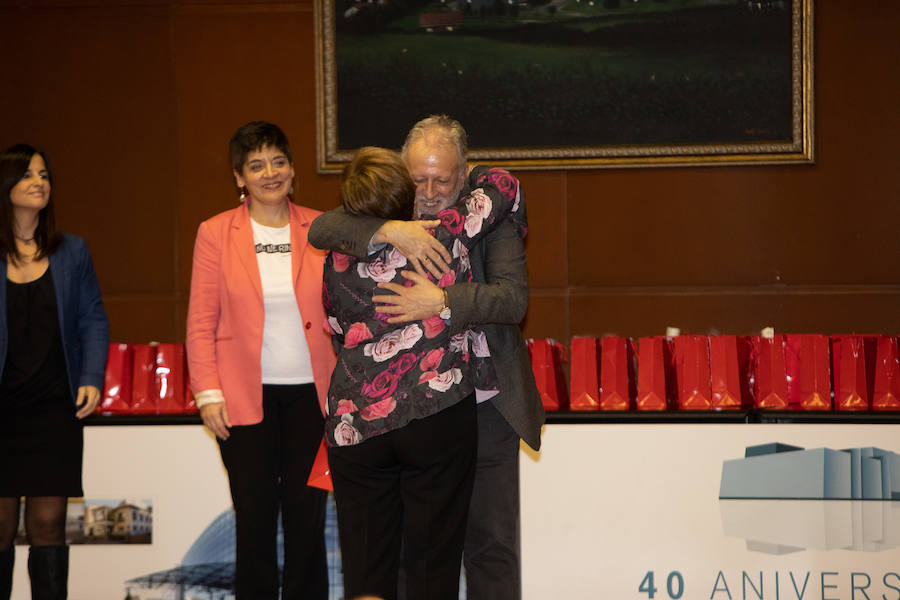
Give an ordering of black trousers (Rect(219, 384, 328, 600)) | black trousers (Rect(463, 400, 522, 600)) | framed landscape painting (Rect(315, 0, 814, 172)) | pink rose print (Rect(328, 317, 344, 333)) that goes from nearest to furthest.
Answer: pink rose print (Rect(328, 317, 344, 333)) → black trousers (Rect(463, 400, 522, 600)) → black trousers (Rect(219, 384, 328, 600)) → framed landscape painting (Rect(315, 0, 814, 172))

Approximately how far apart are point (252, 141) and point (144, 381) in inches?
47.1

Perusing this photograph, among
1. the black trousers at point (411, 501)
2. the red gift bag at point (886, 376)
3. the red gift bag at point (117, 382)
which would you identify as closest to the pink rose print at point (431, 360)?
the black trousers at point (411, 501)

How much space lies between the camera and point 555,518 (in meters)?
3.09

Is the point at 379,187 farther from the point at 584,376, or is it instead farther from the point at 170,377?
the point at 170,377

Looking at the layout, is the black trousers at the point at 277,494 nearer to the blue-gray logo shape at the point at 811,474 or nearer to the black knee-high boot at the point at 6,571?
the black knee-high boot at the point at 6,571

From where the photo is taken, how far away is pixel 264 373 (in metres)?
2.64

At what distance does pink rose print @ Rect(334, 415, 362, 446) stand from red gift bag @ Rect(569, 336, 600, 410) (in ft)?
4.61

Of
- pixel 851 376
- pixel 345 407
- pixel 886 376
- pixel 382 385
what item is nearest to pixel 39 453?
pixel 345 407

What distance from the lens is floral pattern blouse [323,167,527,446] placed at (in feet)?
6.39

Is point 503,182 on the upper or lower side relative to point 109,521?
upper

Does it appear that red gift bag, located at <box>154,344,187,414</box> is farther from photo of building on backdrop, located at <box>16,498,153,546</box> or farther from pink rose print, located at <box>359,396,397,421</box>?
pink rose print, located at <box>359,396,397,421</box>

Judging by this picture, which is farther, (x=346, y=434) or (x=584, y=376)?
(x=584, y=376)

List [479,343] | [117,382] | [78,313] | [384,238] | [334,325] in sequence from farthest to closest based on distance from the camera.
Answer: [117,382] < [78,313] < [479,343] < [334,325] < [384,238]

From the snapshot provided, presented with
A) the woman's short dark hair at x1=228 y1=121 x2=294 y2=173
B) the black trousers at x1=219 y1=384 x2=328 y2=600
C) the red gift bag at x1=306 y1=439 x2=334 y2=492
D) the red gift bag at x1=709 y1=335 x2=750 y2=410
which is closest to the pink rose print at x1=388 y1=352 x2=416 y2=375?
the red gift bag at x1=306 y1=439 x2=334 y2=492
